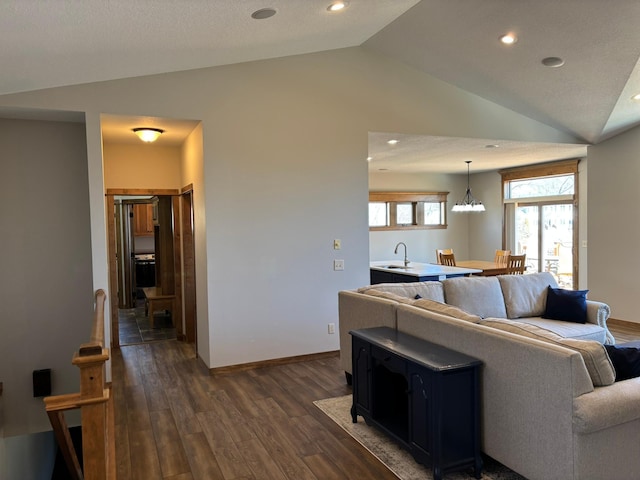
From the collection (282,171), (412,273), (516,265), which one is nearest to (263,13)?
(282,171)

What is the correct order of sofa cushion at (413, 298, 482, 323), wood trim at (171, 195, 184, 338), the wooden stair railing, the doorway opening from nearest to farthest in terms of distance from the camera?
1. the wooden stair railing
2. sofa cushion at (413, 298, 482, 323)
3. the doorway opening
4. wood trim at (171, 195, 184, 338)

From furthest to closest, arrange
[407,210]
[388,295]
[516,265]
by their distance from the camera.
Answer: [407,210], [516,265], [388,295]

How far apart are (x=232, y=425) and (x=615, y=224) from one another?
5911 millimetres

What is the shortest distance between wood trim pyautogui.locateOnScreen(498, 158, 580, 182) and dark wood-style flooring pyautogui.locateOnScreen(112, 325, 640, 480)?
567cm

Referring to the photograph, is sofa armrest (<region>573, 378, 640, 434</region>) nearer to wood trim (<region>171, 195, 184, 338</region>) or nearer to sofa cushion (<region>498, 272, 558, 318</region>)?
sofa cushion (<region>498, 272, 558, 318</region>)

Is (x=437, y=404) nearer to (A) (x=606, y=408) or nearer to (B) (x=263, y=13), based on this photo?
(A) (x=606, y=408)

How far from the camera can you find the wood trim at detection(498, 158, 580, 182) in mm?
8320

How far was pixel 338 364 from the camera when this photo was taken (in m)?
5.13

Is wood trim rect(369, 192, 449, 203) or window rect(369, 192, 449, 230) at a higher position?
wood trim rect(369, 192, 449, 203)

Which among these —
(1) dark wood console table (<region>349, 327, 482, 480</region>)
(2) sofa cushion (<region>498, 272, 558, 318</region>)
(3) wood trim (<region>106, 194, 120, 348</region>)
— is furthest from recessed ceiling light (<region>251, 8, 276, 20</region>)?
(2) sofa cushion (<region>498, 272, 558, 318</region>)

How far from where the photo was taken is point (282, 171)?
5125 millimetres

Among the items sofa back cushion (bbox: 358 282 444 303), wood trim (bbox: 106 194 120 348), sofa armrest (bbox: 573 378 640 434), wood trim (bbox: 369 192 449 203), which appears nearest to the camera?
sofa armrest (bbox: 573 378 640 434)

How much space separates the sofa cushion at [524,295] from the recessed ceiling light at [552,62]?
2185 millimetres

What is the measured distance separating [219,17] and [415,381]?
107 inches
